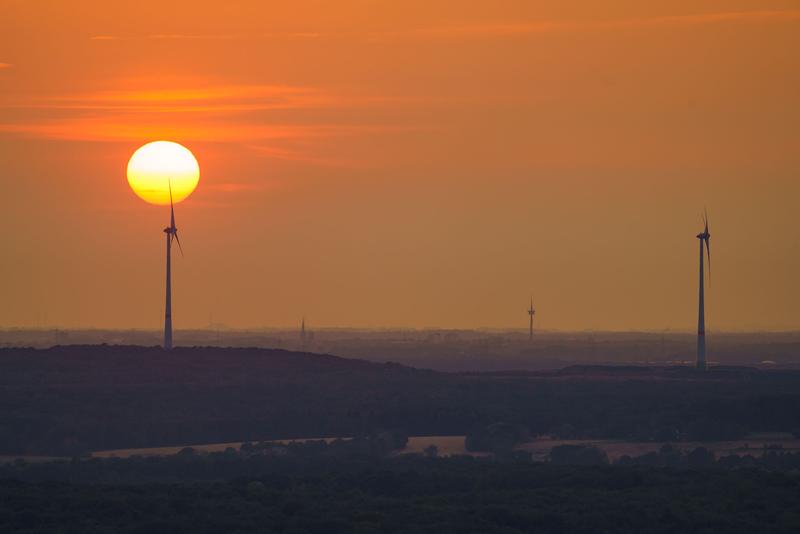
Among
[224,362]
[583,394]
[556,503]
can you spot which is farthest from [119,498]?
[224,362]

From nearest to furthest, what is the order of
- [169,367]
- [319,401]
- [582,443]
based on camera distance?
[582,443] → [319,401] → [169,367]

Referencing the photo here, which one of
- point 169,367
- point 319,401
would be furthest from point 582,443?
point 169,367

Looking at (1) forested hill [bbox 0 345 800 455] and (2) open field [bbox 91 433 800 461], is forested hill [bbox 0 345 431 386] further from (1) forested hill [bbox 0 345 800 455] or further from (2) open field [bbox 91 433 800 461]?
(2) open field [bbox 91 433 800 461]

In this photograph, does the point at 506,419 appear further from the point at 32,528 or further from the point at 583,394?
the point at 32,528

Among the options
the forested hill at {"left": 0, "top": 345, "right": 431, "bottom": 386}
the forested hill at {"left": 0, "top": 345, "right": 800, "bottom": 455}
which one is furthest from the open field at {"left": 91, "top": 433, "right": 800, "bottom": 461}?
the forested hill at {"left": 0, "top": 345, "right": 431, "bottom": 386}

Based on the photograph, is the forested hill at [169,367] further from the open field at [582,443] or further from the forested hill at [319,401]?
the open field at [582,443]

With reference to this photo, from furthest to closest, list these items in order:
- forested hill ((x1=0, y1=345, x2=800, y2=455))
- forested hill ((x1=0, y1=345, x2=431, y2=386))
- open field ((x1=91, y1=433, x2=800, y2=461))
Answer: forested hill ((x1=0, y1=345, x2=431, y2=386)) → forested hill ((x1=0, y1=345, x2=800, y2=455)) → open field ((x1=91, y1=433, x2=800, y2=461))

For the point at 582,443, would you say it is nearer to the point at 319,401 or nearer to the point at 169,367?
the point at 319,401

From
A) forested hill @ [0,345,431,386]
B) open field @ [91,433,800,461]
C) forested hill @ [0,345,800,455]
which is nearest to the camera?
open field @ [91,433,800,461]
